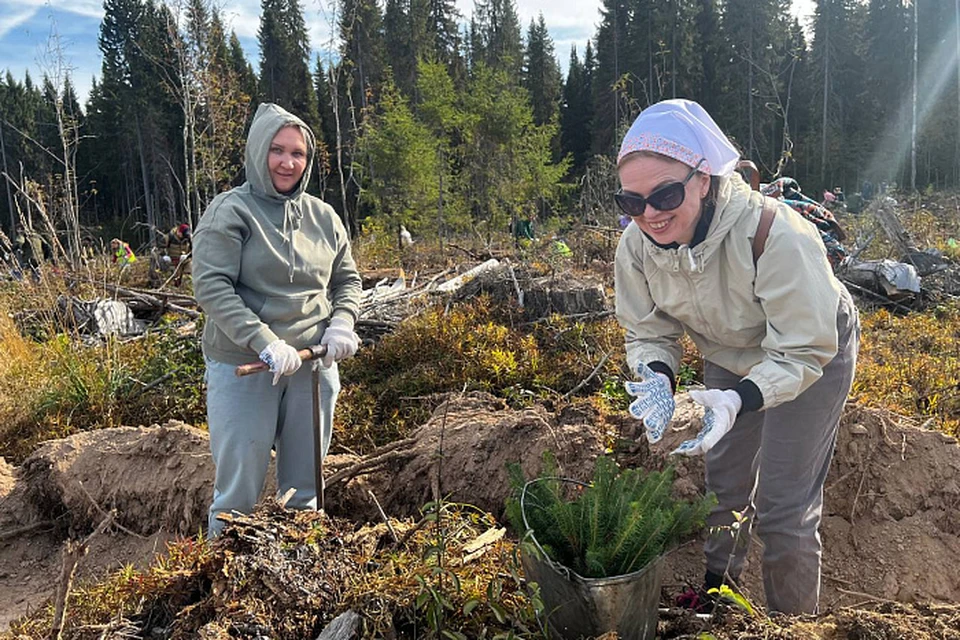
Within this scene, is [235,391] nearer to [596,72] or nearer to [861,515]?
[861,515]

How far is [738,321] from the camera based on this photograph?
1.95 metres

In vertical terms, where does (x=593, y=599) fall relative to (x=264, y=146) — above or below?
below

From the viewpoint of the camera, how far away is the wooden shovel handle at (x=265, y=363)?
7.32 feet

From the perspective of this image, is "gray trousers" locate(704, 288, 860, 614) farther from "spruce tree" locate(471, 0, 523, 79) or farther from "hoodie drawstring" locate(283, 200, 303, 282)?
"spruce tree" locate(471, 0, 523, 79)

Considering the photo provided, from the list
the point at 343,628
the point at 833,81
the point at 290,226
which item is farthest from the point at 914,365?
the point at 833,81

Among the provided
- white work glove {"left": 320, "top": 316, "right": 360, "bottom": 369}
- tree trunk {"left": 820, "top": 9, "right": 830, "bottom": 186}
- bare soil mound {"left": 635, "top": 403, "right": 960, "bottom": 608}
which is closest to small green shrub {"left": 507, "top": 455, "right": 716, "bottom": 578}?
white work glove {"left": 320, "top": 316, "right": 360, "bottom": 369}

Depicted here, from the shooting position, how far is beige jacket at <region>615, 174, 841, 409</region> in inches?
69.2

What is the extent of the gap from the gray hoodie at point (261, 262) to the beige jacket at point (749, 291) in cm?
133

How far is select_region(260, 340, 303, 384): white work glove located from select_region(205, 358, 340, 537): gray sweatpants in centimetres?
20

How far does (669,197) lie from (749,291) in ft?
1.23

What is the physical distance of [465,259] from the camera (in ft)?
33.1

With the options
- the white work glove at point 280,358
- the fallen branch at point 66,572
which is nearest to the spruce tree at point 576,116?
the white work glove at point 280,358

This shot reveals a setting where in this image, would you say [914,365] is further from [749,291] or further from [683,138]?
[683,138]

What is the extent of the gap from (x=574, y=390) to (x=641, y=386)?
9.18 feet
